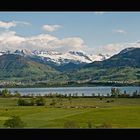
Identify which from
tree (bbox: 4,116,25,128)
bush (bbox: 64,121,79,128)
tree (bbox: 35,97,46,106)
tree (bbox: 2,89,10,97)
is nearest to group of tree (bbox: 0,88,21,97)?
tree (bbox: 2,89,10,97)

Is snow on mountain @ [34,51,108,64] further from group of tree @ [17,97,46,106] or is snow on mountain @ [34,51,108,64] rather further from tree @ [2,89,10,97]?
tree @ [2,89,10,97]

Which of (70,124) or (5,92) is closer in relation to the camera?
(70,124)

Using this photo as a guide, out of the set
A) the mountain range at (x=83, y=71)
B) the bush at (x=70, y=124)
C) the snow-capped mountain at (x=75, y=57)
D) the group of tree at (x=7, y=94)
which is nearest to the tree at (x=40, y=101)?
the group of tree at (x=7, y=94)

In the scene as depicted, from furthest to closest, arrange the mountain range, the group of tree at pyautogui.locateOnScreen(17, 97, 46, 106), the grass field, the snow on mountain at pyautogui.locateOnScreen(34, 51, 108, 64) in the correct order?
the snow on mountain at pyautogui.locateOnScreen(34, 51, 108, 64), the mountain range, the group of tree at pyautogui.locateOnScreen(17, 97, 46, 106), the grass field

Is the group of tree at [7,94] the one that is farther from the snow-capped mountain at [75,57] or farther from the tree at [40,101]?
the snow-capped mountain at [75,57]

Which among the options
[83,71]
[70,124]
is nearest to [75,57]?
[83,71]

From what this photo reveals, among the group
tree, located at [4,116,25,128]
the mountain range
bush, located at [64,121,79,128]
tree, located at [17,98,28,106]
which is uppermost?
the mountain range

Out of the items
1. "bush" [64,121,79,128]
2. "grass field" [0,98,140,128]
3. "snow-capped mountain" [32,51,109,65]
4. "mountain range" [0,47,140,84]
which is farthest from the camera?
"snow-capped mountain" [32,51,109,65]

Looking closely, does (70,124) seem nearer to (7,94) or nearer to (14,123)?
(14,123)

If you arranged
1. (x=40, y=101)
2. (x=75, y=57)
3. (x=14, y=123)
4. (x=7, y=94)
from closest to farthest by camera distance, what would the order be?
1. (x=14, y=123)
2. (x=7, y=94)
3. (x=40, y=101)
4. (x=75, y=57)

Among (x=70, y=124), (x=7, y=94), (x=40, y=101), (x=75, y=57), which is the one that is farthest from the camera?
(x=75, y=57)

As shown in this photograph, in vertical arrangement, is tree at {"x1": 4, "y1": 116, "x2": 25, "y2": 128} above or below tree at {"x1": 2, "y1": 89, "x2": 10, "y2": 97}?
below

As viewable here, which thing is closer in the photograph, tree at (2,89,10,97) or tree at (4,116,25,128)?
tree at (4,116,25,128)
